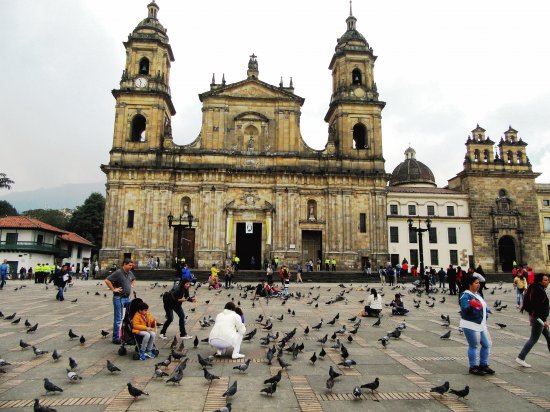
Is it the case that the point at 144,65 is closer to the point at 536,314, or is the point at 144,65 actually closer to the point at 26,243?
the point at 26,243

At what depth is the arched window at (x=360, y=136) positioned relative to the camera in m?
41.3

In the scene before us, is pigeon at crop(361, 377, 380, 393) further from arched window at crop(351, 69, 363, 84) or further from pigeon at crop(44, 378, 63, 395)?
arched window at crop(351, 69, 363, 84)

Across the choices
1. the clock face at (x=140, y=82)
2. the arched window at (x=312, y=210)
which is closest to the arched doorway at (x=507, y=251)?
the arched window at (x=312, y=210)

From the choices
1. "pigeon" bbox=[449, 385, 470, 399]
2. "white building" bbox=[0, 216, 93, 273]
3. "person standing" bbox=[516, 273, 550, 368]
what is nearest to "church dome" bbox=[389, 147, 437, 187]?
"white building" bbox=[0, 216, 93, 273]

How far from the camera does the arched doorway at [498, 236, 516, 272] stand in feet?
146

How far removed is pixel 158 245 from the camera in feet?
119

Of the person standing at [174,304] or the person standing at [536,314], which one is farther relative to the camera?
the person standing at [174,304]

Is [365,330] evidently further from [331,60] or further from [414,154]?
[414,154]

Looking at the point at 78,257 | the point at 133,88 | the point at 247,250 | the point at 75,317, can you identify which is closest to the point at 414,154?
the point at 247,250

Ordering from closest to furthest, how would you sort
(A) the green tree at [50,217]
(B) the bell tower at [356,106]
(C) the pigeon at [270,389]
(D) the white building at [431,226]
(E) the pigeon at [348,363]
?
(C) the pigeon at [270,389] → (E) the pigeon at [348,363] → (B) the bell tower at [356,106] → (D) the white building at [431,226] → (A) the green tree at [50,217]

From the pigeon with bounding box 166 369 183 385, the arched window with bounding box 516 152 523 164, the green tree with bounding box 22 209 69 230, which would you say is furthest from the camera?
the green tree with bounding box 22 209 69 230

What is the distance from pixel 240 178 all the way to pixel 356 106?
13.7 meters

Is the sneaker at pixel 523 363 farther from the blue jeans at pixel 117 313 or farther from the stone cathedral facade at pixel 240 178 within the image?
the stone cathedral facade at pixel 240 178

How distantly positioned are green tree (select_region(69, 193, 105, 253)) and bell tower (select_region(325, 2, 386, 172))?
40482mm
